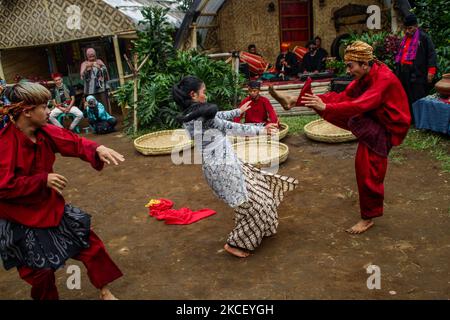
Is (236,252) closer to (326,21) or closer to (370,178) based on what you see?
(370,178)

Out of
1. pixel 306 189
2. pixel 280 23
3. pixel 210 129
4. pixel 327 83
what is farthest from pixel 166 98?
pixel 280 23

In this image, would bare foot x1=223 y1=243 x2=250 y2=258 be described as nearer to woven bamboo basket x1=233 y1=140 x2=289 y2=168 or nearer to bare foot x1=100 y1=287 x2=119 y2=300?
bare foot x1=100 y1=287 x2=119 y2=300

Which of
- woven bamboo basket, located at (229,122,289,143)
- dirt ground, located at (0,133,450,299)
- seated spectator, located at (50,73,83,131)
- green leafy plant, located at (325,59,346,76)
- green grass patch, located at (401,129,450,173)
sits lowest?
dirt ground, located at (0,133,450,299)

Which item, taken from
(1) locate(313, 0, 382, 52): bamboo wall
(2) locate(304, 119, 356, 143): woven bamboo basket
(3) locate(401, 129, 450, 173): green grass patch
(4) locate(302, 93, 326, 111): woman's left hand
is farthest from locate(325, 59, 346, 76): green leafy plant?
(4) locate(302, 93, 326, 111): woman's left hand

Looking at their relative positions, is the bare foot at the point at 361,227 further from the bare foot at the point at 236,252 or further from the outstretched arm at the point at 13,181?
the outstretched arm at the point at 13,181

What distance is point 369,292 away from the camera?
111 inches

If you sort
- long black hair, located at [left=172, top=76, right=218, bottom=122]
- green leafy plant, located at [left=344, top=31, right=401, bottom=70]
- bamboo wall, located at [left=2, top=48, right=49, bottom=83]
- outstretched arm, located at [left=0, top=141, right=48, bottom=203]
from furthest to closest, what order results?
bamboo wall, located at [left=2, top=48, right=49, bottom=83]
green leafy plant, located at [left=344, top=31, right=401, bottom=70]
long black hair, located at [left=172, top=76, right=218, bottom=122]
outstretched arm, located at [left=0, top=141, right=48, bottom=203]

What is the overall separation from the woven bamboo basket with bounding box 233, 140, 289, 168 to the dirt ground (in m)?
0.26

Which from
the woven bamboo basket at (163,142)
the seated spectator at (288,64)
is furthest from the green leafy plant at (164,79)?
the seated spectator at (288,64)

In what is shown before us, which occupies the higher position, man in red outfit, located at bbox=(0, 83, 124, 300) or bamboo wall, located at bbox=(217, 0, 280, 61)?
bamboo wall, located at bbox=(217, 0, 280, 61)

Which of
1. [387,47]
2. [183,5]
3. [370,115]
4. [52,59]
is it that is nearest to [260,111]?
[370,115]

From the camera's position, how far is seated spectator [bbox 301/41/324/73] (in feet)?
35.9

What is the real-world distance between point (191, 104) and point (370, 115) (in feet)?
5.31

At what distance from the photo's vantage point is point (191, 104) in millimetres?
3324
